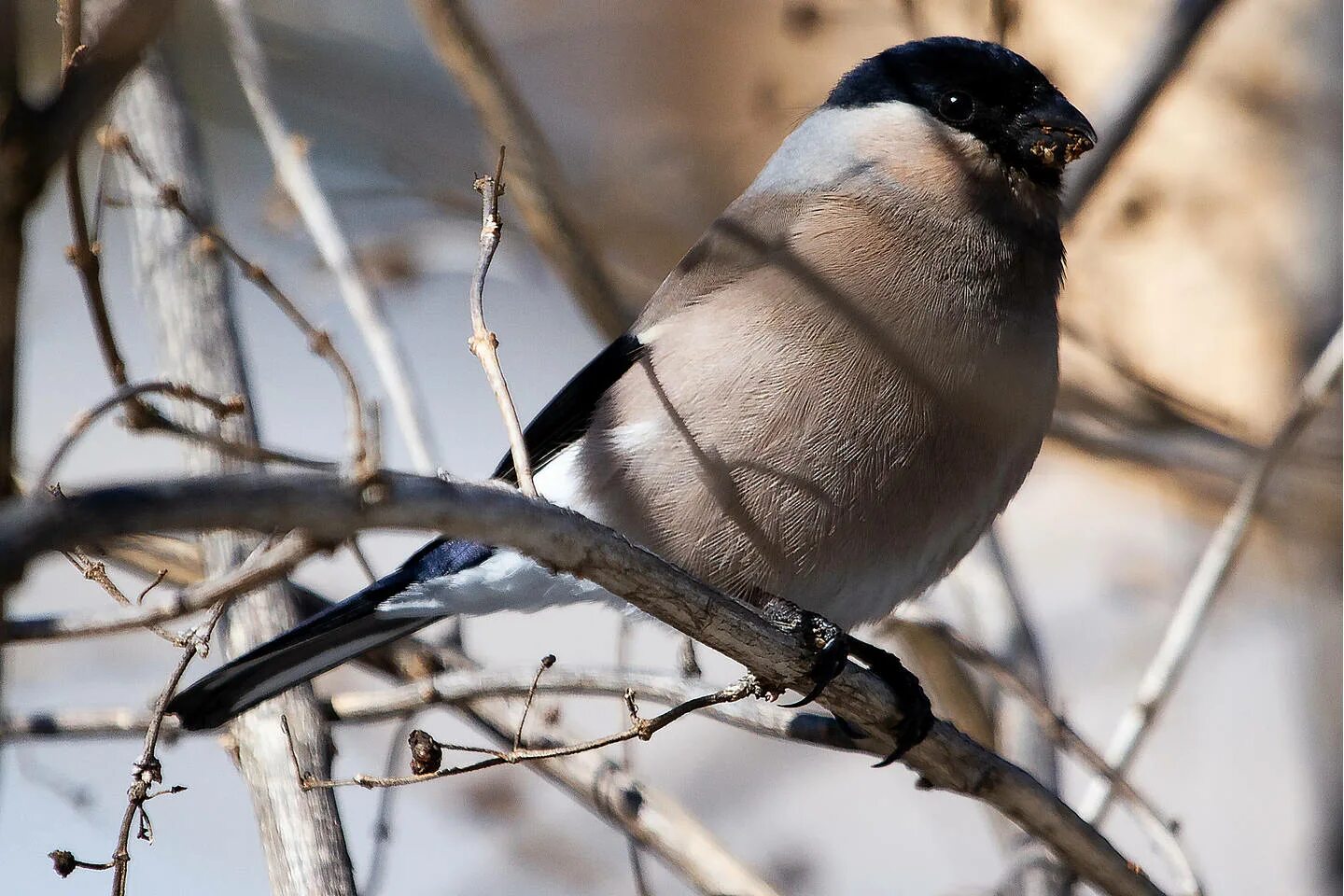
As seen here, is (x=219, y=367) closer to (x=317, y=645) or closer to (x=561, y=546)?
(x=317, y=645)

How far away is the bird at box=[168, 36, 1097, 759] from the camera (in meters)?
2.38

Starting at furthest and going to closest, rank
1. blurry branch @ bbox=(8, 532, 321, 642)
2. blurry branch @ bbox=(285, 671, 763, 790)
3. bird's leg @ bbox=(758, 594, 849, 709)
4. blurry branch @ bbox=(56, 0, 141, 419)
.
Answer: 1. bird's leg @ bbox=(758, 594, 849, 709)
2. blurry branch @ bbox=(285, 671, 763, 790)
3. blurry branch @ bbox=(56, 0, 141, 419)
4. blurry branch @ bbox=(8, 532, 321, 642)

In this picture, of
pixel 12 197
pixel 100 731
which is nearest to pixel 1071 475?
pixel 100 731

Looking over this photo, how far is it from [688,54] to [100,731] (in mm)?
4586

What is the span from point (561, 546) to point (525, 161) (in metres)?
2.11

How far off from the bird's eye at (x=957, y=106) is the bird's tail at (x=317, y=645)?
1.32 metres

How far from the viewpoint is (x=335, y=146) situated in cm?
452

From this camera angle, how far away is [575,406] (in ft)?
8.98

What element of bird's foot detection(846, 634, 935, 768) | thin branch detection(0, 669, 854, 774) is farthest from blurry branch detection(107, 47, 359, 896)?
bird's foot detection(846, 634, 935, 768)

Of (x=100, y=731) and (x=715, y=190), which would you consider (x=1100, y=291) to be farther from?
(x=100, y=731)

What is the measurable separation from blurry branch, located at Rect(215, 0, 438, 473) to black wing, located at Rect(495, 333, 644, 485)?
260 millimetres

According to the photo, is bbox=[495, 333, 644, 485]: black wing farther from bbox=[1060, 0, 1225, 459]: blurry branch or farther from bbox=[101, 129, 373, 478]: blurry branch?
bbox=[1060, 0, 1225, 459]: blurry branch

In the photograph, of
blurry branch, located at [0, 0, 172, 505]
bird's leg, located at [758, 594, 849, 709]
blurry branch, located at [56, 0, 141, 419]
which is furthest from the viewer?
bird's leg, located at [758, 594, 849, 709]

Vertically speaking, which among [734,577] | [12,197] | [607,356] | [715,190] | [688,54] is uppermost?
[688,54]
